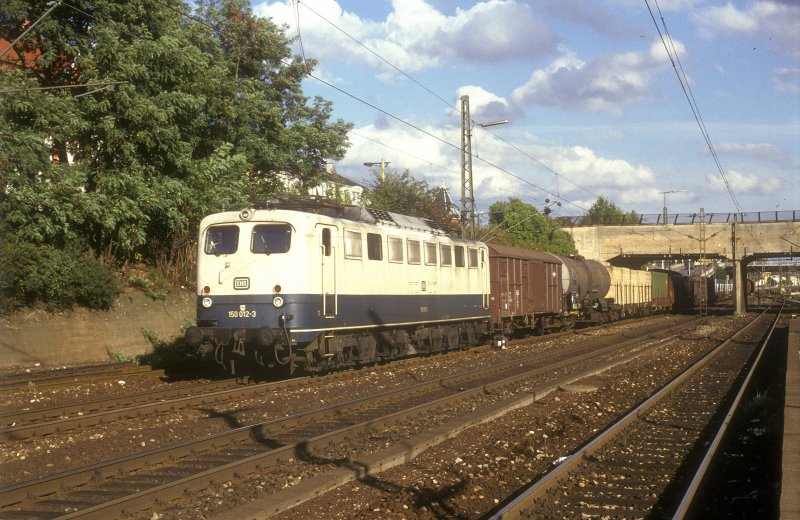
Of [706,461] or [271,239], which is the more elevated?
[271,239]

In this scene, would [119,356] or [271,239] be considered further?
[119,356]

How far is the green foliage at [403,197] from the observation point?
45.9 m

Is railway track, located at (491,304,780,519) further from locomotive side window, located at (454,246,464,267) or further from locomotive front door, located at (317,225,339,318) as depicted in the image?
locomotive side window, located at (454,246,464,267)

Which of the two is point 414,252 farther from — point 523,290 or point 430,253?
point 523,290

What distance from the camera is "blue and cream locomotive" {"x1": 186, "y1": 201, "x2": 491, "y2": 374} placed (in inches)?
606

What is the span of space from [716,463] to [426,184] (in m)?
39.1

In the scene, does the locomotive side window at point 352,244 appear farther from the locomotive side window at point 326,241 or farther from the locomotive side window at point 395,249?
the locomotive side window at point 395,249

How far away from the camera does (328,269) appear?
16.0m

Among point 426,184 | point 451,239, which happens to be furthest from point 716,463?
point 426,184

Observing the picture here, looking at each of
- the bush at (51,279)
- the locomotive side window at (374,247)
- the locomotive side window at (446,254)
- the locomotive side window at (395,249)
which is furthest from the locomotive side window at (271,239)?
the bush at (51,279)

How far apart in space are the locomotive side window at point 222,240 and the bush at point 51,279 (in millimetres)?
5347

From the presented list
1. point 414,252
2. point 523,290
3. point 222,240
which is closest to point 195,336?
point 222,240

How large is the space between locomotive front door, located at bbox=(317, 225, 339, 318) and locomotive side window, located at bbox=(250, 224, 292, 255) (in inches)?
25.1

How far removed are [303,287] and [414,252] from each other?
4853 millimetres
